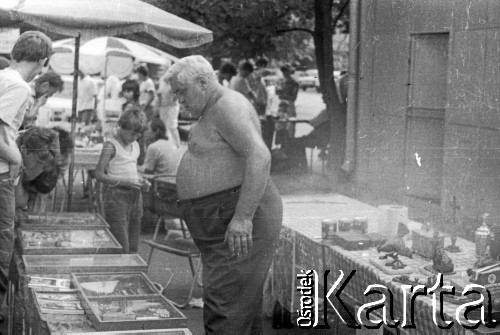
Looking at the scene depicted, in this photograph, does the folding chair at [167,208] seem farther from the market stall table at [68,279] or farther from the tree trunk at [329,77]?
the tree trunk at [329,77]

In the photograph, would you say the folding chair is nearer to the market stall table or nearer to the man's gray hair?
the market stall table

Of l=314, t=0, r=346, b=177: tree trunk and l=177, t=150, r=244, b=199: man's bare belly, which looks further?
l=314, t=0, r=346, b=177: tree trunk

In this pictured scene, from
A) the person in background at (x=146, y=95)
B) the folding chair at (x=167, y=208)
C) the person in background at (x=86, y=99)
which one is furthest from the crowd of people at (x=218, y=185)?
the person in background at (x=86, y=99)

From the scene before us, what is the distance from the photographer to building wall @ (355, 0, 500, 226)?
6.24m

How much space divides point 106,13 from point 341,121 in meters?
3.35

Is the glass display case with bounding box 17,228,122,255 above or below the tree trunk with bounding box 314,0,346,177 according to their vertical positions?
below

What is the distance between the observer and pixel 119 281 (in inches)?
159

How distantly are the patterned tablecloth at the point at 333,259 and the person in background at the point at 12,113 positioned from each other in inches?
57.7

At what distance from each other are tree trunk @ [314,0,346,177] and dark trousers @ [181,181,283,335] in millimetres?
4146

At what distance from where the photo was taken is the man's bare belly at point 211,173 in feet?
11.7

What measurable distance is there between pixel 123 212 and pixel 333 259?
205 centimetres

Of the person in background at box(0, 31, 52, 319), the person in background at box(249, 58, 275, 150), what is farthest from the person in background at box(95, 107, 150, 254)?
the person in background at box(249, 58, 275, 150)

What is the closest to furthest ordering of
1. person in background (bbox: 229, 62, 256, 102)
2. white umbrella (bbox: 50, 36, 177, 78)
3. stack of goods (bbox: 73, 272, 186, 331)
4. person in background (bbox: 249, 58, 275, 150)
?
stack of goods (bbox: 73, 272, 186, 331) → person in background (bbox: 229, 62, 256, 102) → white umbrella (bbox: 50, 36, 177, 78) → person in background (bbox: 249, 58, 275, 150)

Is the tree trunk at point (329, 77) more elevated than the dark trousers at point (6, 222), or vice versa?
the tree trunk at point (329, 77)
